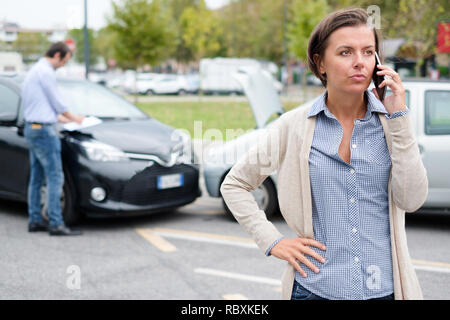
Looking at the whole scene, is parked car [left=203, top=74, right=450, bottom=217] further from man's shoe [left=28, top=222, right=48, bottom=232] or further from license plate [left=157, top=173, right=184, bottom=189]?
man's shoe [left=28, top=222, right=48, bottom=232]

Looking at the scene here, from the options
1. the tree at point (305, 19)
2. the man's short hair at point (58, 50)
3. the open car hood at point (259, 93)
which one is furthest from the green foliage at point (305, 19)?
the man's short hair at point (58, 50)

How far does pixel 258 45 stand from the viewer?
5594cm

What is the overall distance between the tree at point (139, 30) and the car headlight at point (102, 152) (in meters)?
23.7

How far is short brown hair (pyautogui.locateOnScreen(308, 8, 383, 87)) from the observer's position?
5.82 ft

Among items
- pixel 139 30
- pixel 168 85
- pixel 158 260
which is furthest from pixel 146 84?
pixel 158 260

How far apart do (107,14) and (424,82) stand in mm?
24903

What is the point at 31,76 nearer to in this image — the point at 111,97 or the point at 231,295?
the point at 111,97

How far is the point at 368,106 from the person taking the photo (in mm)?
1816

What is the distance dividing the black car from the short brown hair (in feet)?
14.1

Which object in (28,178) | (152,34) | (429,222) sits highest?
(152,34)

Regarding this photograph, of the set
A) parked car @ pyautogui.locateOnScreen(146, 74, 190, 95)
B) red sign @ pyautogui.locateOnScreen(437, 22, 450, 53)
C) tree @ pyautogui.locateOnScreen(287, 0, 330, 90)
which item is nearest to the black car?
red sign @ pyautogui.locateOnScreen(437, 22, 450, 53)

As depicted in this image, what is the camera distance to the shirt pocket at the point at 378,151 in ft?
5.82

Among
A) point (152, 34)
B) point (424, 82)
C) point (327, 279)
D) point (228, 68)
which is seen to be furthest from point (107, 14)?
point (327, 279)

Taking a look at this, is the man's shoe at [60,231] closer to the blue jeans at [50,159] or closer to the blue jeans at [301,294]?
the blue jeans at [50,159]
